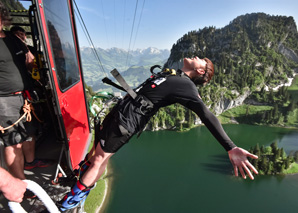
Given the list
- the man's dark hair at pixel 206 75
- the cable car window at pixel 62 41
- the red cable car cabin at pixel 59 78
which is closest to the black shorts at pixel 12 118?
the red cable car cabin at pixel 59 78

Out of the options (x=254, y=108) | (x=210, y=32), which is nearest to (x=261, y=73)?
(x=254, y=108)

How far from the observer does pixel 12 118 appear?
3139 mm

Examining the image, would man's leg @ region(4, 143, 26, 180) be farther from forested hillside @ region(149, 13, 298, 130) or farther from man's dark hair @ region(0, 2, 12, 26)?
forested hillside @ region(149, 13, 298, 130)

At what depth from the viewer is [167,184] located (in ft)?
137

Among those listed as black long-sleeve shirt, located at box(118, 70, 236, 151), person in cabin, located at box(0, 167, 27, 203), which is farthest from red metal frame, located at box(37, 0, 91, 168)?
person in cabin, located at box(0, 167, 27, 203)

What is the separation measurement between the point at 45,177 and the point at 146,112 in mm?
3032

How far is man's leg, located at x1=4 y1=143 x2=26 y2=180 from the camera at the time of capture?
10.9ft

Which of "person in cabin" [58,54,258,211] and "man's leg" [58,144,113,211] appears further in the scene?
"man's leg" [58,144,113,211]

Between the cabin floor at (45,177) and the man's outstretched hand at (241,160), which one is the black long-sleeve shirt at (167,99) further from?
the cabin floor at (45,177)

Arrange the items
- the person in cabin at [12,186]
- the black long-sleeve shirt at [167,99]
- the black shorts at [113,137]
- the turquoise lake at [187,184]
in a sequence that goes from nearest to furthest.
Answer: the person in cabin at [12,186] < the black long-sleeve shirt at [167,99] < the black shorts at [113,137] < the turquoise lake at [187,184]

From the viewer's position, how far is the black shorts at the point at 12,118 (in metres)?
3.04

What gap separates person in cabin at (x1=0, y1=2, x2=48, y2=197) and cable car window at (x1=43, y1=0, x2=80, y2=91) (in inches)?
19.4

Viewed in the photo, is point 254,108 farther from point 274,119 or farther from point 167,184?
point 167,184

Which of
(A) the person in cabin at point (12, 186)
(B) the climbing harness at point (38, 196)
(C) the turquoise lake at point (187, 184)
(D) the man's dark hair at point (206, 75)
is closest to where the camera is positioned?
(B) the climbing harness at point (38, 196)
